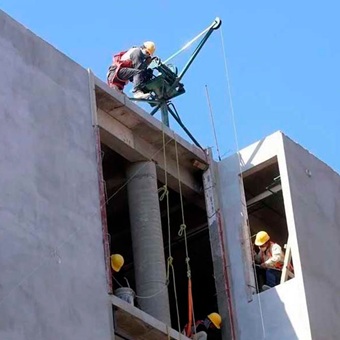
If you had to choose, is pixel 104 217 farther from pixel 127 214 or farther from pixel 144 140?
pixel 127 214

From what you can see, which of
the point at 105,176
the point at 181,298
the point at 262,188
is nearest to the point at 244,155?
the point at 262,188

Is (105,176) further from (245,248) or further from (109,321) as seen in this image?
(109,321)

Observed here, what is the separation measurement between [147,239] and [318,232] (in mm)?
3692

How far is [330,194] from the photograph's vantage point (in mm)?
28109

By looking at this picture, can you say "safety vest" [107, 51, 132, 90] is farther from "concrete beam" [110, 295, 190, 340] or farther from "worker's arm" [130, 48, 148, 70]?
"concrete beam" [110, 295, 190, 340]

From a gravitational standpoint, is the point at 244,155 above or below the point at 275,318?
above

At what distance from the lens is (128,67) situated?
2764 centimetres

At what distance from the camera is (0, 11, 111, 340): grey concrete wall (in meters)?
20.5

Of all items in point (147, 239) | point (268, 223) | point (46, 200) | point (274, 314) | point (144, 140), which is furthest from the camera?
point (268, 223)

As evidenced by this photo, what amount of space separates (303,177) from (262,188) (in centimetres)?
142

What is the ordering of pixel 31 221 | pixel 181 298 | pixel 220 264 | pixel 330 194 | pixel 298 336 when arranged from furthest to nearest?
pixel 181 298, pixel 330 194, pixel 220 264, pixel 298 336, pixel 31 221

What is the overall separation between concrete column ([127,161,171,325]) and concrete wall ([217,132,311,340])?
5.57 ft

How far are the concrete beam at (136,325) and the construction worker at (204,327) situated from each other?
133cm

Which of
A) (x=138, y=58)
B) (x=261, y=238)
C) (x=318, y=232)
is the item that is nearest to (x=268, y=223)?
(x=261, y=238)
